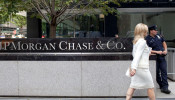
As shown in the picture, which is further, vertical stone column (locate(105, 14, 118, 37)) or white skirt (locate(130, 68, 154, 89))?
vertical stone column (locate(105, 14, 118, 37))

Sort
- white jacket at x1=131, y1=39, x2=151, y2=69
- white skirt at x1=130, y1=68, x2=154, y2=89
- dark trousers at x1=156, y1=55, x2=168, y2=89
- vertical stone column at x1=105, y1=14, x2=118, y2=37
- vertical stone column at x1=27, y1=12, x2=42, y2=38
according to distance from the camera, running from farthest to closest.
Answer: vertical stone column at x1=27, y1=12, x2=42, y2=38 < vertical stone column at x1=105, y1=14, x2=118, y2=37 < dark trousers at x1=156, y1=55, x2=168, y2=89 < white skirt at x1=130, y1=68, x2=154, y2=89 < white jacket at x1=131, y1=39, x2=151, y2=69

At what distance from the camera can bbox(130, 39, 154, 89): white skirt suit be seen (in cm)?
421

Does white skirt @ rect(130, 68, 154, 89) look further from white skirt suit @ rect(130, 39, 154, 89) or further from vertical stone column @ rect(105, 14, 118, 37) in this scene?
vertical stone column @ rect(105, 14, 118, 37)

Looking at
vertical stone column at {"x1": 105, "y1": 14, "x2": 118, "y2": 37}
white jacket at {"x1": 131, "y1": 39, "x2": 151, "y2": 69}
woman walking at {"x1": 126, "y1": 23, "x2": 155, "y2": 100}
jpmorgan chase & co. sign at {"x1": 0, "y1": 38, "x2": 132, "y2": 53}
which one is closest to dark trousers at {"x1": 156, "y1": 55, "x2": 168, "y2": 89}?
jpmorgan chase & co. sign at {"x1": 0, "y1": 38, "x2": 132, "y2": 53}

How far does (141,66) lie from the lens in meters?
4.37

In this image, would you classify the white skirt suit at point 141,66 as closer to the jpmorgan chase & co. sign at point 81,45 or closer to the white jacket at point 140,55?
the white jacket at point 140,55

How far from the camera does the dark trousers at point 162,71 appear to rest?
6.11 metres

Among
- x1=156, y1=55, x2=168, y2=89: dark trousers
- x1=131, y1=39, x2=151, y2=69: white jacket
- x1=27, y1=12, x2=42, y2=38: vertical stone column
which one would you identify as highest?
x1=27, y1=12, x2=42, y2=38: vertical stone column

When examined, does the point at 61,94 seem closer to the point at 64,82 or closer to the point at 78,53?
the point at 64,82

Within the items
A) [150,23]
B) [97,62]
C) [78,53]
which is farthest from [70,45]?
[150,23]

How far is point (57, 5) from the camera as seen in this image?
24.5 ft

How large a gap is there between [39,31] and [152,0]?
847 centimetres

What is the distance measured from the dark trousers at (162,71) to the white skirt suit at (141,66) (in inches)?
71.5

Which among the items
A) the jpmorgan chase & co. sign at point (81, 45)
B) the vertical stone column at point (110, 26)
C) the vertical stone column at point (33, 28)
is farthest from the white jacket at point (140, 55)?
the vertical stone column at point (33, 28)
